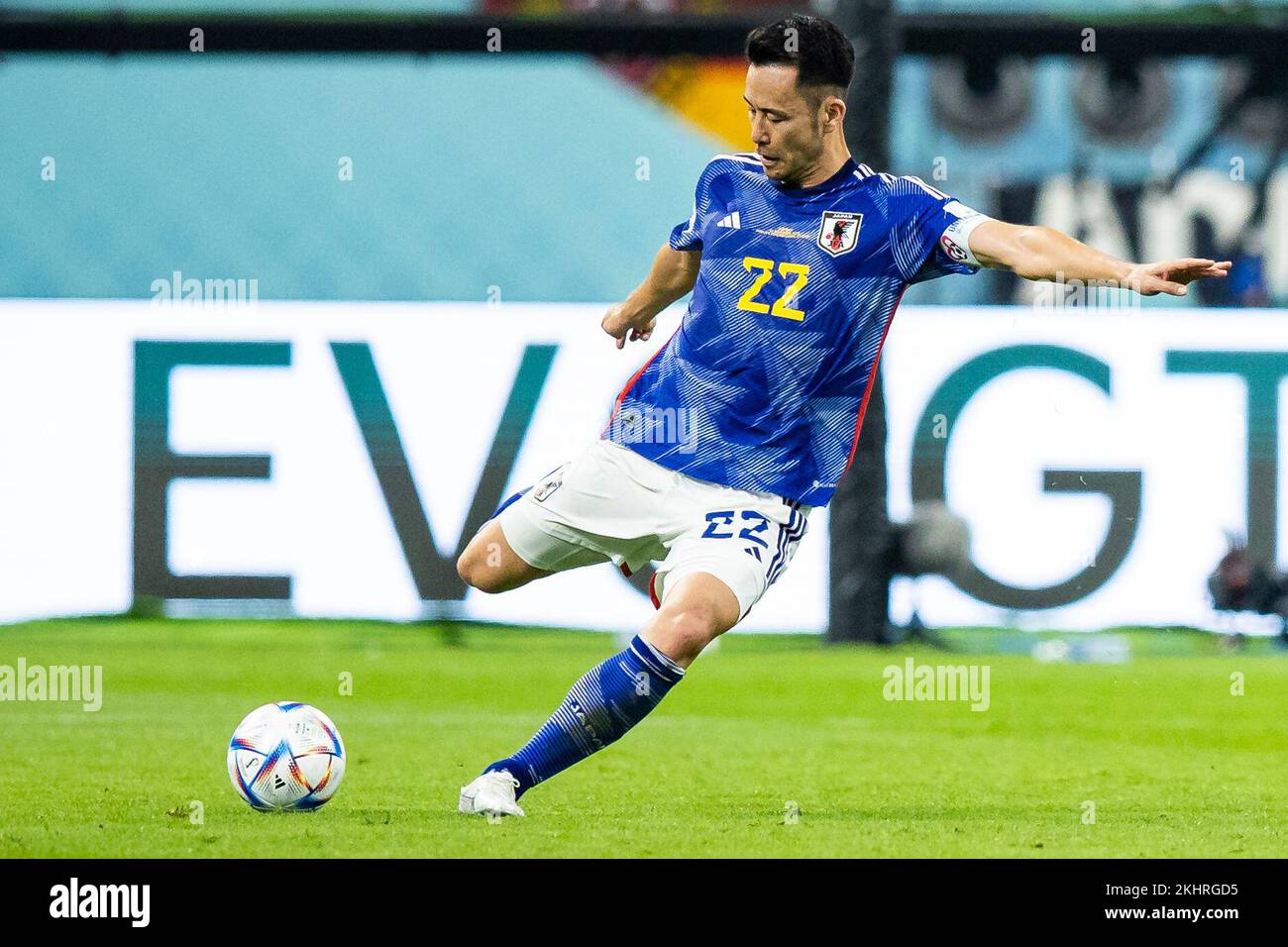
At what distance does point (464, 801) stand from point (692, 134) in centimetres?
932

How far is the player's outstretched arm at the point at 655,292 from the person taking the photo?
5.66m

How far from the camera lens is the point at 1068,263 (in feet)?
15.4

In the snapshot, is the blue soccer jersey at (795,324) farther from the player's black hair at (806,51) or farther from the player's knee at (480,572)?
the player's knee at (480,572)

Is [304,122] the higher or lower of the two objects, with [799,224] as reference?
higher

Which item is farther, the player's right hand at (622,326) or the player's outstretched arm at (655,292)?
the player's right hand at (622,326)

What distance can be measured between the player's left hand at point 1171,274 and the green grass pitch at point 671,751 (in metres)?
1.43

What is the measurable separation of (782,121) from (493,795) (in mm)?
1966

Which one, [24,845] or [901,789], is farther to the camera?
[901,789]

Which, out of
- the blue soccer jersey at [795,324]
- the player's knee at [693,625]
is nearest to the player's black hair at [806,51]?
the blue soccer jersey at [795,324]

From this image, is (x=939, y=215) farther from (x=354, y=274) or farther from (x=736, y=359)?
(x=354, y=274)

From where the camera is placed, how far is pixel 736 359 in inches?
207

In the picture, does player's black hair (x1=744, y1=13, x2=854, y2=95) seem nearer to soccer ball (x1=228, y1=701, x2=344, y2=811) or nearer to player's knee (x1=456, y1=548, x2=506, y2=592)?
player's knee (x1=456, y1=548, x2=506, y2=592)

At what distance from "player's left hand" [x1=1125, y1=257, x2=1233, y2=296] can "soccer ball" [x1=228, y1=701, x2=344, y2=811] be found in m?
2.48

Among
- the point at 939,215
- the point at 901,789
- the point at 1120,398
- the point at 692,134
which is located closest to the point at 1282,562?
the point at 1120,398
